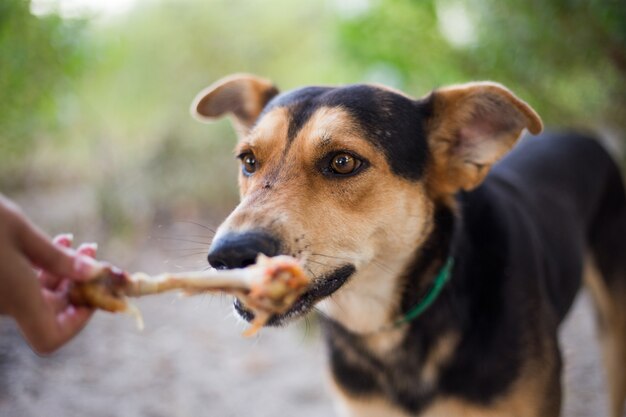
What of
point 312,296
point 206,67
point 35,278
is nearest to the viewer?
point 35,278

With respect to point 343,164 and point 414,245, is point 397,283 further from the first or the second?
point 343,164

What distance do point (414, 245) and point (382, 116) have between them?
60 centimetres

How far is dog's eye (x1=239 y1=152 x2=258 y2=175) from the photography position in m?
2.67

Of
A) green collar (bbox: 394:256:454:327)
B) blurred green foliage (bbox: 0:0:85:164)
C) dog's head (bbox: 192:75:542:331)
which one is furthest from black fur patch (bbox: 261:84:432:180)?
blurred green foliage (bbox: 0:0:85:164)

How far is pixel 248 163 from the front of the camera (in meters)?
2.70

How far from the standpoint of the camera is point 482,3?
5008 millimetres

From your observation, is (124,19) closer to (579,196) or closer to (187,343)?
(187,343)

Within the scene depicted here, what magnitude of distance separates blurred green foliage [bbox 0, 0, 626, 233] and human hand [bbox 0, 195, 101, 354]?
3.13 metres

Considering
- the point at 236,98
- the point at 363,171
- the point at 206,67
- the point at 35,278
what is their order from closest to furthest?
the point at 35,278
the point at 363,171
the point at 236,98
the point at 206,67

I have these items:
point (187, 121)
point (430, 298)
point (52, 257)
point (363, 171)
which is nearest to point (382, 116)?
point (363, 171)

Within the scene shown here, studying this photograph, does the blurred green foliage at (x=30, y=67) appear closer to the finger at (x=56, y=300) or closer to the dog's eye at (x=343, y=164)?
the dog's eye at (x=343, y=164)

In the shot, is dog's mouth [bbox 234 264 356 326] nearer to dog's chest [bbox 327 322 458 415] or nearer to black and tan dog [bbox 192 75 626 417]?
black and tan dog [bbox 192 75 626 417]

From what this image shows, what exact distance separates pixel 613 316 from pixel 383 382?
6.11 feet

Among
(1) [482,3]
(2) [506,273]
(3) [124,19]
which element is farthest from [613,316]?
(3) [124,19]
